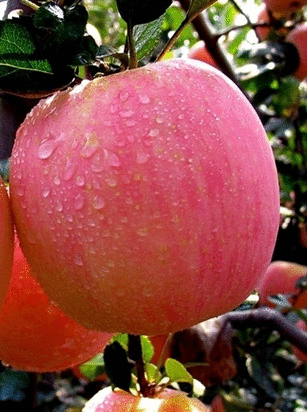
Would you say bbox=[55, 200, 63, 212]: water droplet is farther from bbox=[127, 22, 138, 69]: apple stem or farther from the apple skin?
bbox=[127, 22, 138, 69]: apple stem

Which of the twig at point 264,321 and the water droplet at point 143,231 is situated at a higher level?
the water droplet at point 143,231

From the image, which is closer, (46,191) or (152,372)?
(46,191)

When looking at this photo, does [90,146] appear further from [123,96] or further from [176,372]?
[176,372]

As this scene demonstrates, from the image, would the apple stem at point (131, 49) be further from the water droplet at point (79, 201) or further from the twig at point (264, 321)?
the twig at point (264, 321)

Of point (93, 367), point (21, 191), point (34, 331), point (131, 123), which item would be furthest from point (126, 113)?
point (93, 367)

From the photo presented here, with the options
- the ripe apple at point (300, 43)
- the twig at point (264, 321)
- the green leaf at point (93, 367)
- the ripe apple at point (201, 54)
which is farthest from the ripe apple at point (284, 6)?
the green leaf at point (93, 367)

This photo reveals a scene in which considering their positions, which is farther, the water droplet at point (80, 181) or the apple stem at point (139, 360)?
the apple stem at point (139, 360)

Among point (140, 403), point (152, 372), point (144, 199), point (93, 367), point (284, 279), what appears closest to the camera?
point (144, 199)
